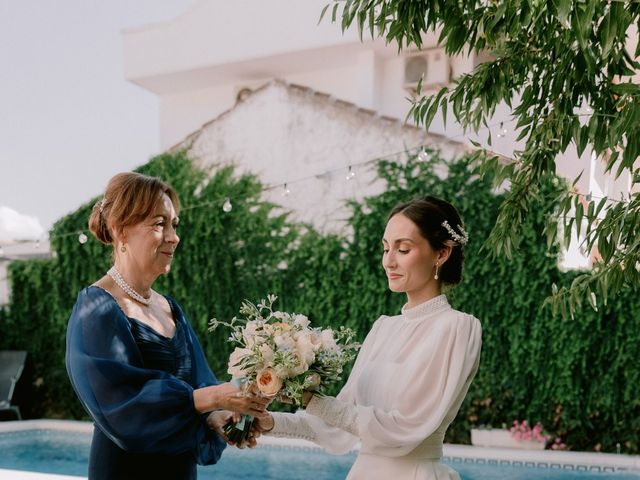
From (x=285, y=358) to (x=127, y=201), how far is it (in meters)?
0.75

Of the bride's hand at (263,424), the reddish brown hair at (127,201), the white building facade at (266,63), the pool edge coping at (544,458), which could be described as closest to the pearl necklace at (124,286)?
the reddish brown hair at (127,201)

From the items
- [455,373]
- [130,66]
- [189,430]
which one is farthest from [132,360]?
[130,66]

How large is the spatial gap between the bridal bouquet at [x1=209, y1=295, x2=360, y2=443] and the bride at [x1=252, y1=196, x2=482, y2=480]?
95 millimetres

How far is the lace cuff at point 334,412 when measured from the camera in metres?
2.16

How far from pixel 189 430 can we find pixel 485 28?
1.48 metres

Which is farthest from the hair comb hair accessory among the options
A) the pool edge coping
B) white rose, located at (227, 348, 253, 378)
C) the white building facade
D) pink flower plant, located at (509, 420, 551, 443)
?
the white building facade

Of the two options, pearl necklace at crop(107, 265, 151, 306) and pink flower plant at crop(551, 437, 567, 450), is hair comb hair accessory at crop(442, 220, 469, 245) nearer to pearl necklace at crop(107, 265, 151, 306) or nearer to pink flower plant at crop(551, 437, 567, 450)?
pearl necklace at crop(107, 265, 151, 306)

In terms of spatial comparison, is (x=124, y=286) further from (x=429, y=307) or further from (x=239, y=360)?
(x=429, y=307)

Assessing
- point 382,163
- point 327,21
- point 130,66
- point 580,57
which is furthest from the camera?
point 130,66

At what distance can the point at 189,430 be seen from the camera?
2.27 metres

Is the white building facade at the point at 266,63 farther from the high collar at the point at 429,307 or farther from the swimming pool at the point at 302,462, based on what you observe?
the high collar at the point at 429,307

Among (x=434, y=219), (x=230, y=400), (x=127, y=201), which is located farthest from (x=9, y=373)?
(x=434, y=219)

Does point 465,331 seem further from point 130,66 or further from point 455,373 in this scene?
point 130,66

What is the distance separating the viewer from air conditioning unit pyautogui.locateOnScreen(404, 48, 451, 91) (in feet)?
33.9
